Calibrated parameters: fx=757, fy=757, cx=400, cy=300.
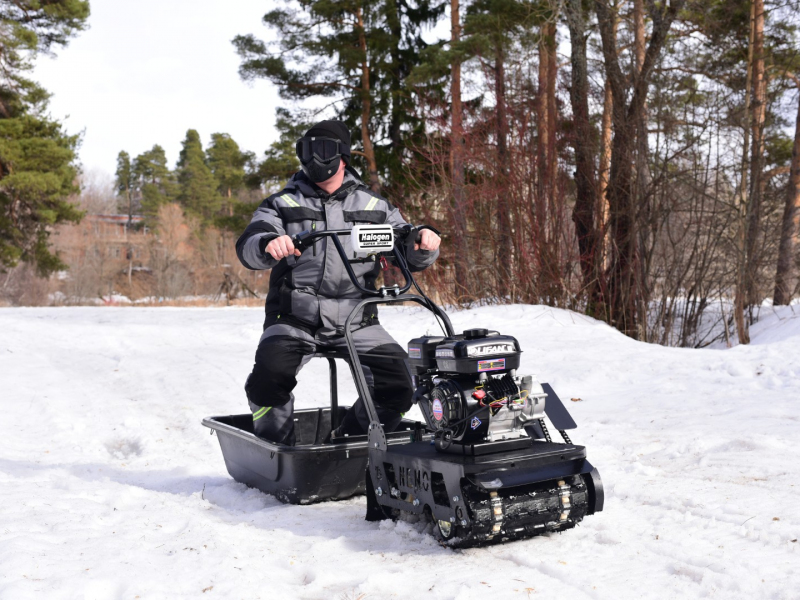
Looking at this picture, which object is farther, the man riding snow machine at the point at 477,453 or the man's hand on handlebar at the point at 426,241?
the man's hand on handlebar at the point at 426,241

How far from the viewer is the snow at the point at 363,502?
8.15 ft

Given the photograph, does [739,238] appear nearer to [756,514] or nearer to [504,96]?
[504,96]

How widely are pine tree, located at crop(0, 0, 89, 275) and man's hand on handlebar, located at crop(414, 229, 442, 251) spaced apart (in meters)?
23.2

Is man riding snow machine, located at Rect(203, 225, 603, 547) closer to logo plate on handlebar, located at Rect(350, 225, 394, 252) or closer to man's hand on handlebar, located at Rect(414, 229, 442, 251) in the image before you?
logo plate on handlebar, located at Rect(350, 225, 394, 252)

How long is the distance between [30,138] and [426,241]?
24431mm

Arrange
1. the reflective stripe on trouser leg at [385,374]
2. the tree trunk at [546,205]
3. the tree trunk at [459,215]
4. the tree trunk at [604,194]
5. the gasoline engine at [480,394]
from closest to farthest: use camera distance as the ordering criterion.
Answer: the gasoline engine at [480,394] → the reflective stripe on trouser leg at [385,374] → the tree trunk at [546,205] → the tree trunk at [604,194] → the tree trunk at [459,215]

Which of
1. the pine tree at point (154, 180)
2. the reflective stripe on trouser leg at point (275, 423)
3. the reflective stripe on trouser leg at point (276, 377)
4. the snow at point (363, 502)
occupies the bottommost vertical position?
the snow at point (363, 502)

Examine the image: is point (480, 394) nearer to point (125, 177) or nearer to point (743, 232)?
point (743, 232)

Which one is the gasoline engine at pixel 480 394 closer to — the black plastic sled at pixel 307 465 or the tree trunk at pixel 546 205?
the black plastic sled at pixel 307 465

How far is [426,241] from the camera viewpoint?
11.5 ft

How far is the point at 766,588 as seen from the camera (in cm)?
237

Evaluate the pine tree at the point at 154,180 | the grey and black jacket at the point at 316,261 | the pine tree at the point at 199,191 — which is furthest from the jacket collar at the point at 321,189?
the pine tree at the point at 154,180

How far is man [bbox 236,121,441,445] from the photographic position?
3676 millimetres

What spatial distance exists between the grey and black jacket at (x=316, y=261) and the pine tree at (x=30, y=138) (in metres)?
22.6
